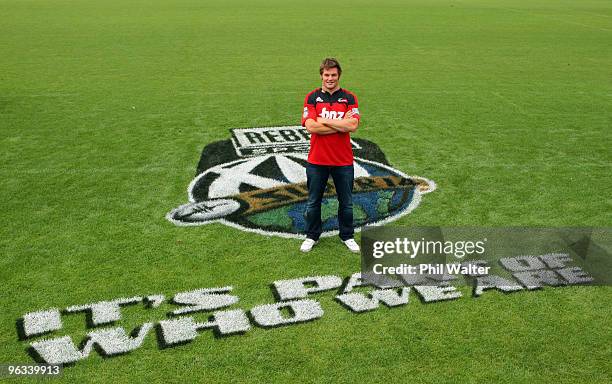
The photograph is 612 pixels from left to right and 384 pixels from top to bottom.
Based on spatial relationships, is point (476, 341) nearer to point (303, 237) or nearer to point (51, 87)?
point (303, 237)

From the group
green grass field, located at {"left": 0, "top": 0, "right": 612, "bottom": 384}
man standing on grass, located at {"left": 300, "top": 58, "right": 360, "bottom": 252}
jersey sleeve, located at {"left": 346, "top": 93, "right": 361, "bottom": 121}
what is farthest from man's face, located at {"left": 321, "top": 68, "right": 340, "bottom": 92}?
green grass field, located at {"left": 0, "top": 0, "right": 612, "bottom": 384}

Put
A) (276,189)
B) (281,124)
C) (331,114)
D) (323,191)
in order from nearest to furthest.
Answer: (331,114) → (323,191) → (276,189) → (281,124)

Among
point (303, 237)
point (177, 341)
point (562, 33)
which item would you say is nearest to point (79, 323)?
point (177, 341)

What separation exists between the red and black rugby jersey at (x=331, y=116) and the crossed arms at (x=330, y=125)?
0.21 feet

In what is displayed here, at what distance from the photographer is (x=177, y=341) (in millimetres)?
4324

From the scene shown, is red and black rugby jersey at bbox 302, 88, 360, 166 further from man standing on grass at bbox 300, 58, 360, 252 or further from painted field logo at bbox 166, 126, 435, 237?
painted field logo at bbox 166, 126, 435, 237

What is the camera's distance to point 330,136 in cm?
541

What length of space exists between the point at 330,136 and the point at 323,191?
1.92 feet

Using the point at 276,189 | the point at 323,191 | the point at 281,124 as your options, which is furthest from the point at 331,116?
the point at 281,124

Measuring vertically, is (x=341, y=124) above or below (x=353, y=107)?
below

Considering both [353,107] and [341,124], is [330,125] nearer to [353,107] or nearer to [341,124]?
[341,124]

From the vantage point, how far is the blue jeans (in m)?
5.56

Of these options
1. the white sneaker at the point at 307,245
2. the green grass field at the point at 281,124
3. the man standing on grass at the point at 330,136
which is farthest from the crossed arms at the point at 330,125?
the green grass field at the point at 281,124

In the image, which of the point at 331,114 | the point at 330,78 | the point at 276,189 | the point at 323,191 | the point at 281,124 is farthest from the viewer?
the point at 281,124
